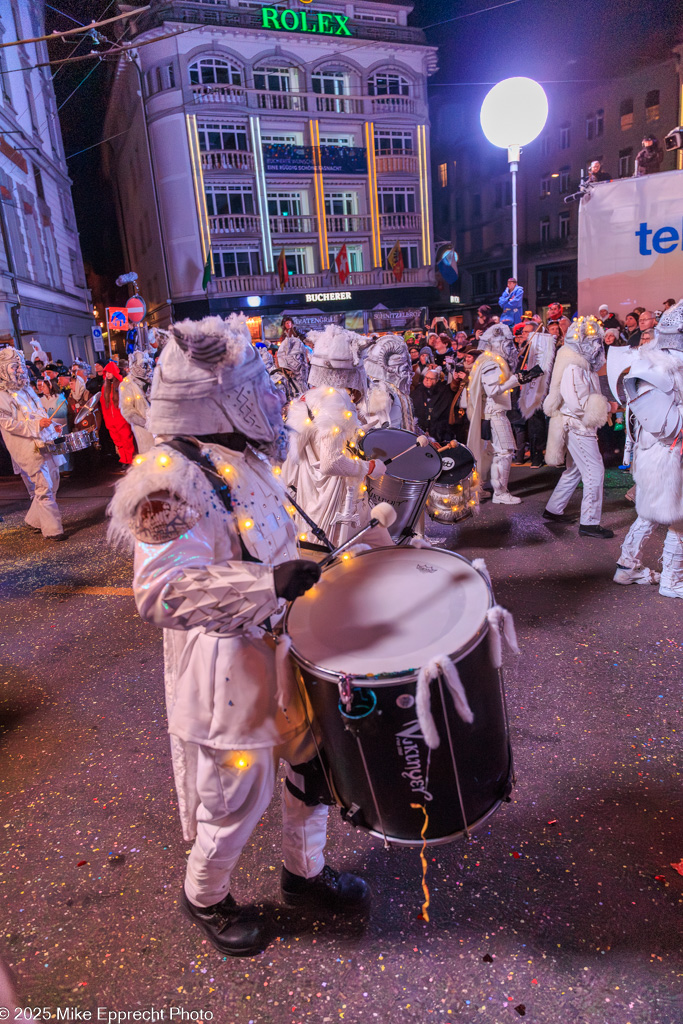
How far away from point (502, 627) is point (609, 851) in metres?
1.46

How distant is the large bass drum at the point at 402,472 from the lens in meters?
4.03

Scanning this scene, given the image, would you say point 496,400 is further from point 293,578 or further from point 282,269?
point 282,269

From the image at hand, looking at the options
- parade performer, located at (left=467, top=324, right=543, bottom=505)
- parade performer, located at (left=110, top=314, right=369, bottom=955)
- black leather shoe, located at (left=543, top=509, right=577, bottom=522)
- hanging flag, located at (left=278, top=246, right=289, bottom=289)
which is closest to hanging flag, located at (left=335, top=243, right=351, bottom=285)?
hanging flag, located at (left=278, top=246, right=289, bottom=289)

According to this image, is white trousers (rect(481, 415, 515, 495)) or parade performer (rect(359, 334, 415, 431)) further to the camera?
white trousers (rect(481, 415, 515, 495))

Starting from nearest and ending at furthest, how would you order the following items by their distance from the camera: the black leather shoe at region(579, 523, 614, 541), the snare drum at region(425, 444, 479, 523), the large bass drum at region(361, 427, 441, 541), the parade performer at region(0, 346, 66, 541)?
the large bass drum at region(361, 427, 441, 541) < the snare drum at region(425, 444, 479, 523) < the black leather shoe at region(579, 523, 614, 541) < the parade performer at region(0, 346, 66, 541)

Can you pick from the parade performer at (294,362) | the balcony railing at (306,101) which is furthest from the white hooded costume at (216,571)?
the balcony railing at (306,101)

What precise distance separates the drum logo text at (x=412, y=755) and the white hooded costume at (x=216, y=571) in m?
0.36

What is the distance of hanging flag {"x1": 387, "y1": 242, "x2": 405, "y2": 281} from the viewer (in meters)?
28.2

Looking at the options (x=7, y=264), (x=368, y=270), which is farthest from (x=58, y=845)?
(x=368, y=270)

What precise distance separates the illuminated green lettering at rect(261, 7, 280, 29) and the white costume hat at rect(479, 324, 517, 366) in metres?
27.2

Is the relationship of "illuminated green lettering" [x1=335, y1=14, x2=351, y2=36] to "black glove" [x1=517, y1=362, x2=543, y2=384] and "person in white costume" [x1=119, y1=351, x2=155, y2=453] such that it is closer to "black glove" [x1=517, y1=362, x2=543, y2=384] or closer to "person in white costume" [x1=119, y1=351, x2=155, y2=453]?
"person in white costume" [x1=119, y1=351, x2=155, y2=453]

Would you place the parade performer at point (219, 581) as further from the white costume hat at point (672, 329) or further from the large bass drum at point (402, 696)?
the white costume hat at point (672, 329)

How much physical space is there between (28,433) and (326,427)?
527 cm

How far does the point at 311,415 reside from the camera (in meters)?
3.58
